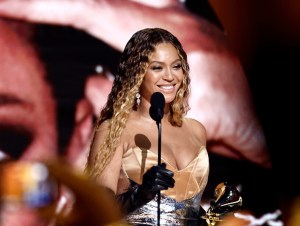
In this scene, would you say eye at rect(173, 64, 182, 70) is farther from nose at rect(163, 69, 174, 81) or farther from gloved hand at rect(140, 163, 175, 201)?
gloved hand at rect(140, 163, 175, 201)

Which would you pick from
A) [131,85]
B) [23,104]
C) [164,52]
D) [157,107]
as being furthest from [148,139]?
[23,104]

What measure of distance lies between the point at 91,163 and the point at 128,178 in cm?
15

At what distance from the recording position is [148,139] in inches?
110

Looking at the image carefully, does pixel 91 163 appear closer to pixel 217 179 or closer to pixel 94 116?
Answer: pixel 94 116

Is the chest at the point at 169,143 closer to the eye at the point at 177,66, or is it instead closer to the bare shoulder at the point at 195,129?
the bare shoulder at the point at 195,129

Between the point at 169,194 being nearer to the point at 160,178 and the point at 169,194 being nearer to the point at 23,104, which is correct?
the point at 160,178

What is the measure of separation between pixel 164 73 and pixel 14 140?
68.3 inches

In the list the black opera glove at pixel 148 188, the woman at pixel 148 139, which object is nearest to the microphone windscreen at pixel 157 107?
the black opera glove at pixel 148 188

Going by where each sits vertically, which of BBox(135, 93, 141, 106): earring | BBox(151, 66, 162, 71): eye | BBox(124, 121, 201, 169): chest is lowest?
BBox(124, 121, 201, 169): chest

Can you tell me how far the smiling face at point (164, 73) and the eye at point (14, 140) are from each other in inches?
63.1

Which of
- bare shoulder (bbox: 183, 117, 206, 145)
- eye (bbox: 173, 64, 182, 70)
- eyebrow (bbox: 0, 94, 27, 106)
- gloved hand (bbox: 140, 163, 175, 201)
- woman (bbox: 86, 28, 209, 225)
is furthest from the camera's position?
eyebrow (bbox: 0, 94, 27, 106)

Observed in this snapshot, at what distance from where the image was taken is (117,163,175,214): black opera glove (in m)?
2.29

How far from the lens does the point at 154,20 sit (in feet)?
15.3

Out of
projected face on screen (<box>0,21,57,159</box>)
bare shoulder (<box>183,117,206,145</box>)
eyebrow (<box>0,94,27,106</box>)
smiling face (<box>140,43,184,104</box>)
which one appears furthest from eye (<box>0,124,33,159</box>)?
smiling face (<box>140,43,184,104</box>)
